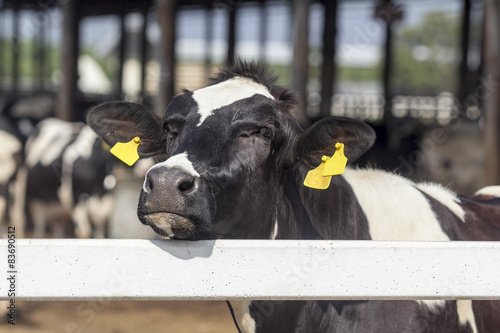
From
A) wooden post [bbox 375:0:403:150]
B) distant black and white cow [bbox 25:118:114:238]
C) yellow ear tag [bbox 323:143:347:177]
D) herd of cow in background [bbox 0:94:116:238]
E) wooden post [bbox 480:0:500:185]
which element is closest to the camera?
yellow ear tag [bbox 323:143:347:177]

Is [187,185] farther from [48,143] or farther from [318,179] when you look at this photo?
[48,143]

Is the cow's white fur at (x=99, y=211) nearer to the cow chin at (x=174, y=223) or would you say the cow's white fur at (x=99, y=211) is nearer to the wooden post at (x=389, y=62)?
the wooden post at (x=389, y=62)

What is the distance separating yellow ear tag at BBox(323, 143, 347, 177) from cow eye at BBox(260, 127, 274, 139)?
25cm

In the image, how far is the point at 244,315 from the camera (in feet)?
9.15

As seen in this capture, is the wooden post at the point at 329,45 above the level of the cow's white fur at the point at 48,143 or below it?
above

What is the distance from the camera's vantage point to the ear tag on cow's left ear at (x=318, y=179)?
2736 millimetres

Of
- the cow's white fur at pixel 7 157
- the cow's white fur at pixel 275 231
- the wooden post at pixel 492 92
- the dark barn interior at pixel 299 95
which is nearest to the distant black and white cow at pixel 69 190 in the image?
the cow's white fur at pixel 7 157

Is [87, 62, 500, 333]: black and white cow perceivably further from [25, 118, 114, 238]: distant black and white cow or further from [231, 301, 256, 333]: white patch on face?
[25, 118, 114, 238]: distant black and white cow

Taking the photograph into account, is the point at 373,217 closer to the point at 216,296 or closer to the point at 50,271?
the point at 216,296

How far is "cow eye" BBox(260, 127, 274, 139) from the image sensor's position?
275 cm

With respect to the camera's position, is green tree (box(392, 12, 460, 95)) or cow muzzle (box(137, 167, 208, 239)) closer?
cow muzzle (box(137, 167, 208, 239))

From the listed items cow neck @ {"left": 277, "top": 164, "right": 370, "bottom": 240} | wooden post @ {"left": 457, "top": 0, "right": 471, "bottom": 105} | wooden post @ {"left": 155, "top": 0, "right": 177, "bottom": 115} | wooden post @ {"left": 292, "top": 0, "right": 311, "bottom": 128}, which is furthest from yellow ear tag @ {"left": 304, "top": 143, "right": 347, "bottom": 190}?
wooden post @ {"left": 457, "top": 0, "right": 471, "bottom": 105}

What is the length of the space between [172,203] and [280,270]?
0.44 meters

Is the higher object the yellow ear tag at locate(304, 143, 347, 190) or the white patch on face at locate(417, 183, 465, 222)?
the yellow ear tag at locate(304, 143, 347, 190)
